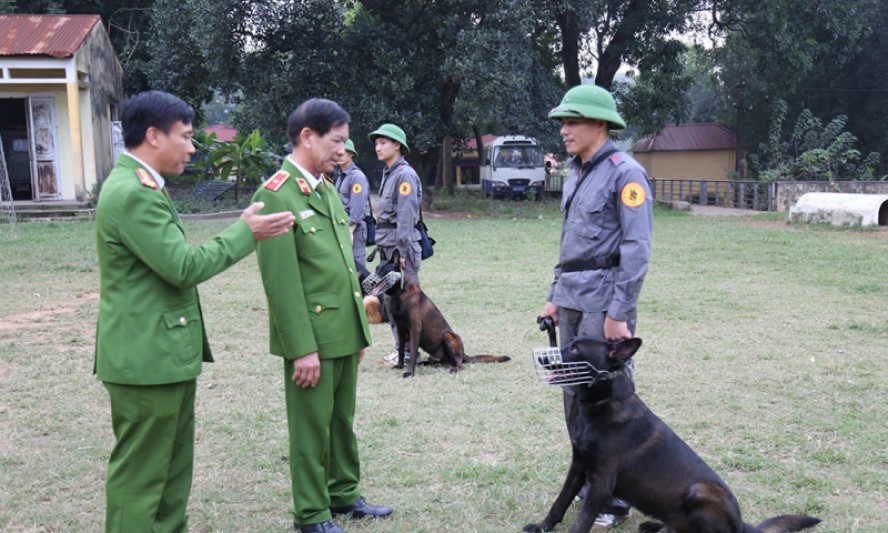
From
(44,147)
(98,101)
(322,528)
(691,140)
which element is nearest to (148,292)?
(322,528)

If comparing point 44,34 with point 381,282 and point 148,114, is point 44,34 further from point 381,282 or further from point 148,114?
point 148,114

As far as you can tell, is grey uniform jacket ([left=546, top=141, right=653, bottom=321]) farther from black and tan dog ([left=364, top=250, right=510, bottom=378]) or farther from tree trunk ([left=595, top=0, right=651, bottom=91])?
tree trunk ([left=595, top=0, right=651, bottom=91])

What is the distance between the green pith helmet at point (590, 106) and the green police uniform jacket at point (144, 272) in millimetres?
1555

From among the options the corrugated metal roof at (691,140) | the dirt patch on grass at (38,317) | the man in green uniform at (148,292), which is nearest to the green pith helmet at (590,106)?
the man in green uniform at (148,292)

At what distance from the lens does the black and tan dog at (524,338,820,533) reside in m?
3.22

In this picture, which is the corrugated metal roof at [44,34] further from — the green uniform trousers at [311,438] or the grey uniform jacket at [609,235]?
the grey uniform jacket at [609,235]

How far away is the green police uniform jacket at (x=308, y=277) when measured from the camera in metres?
3.29

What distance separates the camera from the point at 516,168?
93.0 feet

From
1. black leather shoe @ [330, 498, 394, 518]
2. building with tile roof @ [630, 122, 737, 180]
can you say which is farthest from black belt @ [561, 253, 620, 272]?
building with tile roof @ [630, 122, 737, 180]

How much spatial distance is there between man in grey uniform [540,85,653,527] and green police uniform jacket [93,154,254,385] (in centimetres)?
155

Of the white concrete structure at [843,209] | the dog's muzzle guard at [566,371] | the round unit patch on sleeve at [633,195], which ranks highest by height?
the round unit patch on sleeve at [633,195]

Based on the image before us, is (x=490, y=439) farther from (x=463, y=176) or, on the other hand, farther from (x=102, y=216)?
(x=463, y=176)

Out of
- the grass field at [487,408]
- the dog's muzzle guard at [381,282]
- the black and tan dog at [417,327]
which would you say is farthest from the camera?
the black and tan dog at [417,327]

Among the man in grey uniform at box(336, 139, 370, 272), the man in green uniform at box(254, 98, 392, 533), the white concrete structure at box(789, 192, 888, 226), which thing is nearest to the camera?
the man in green uniform at box(254, 98, 392, 533)
